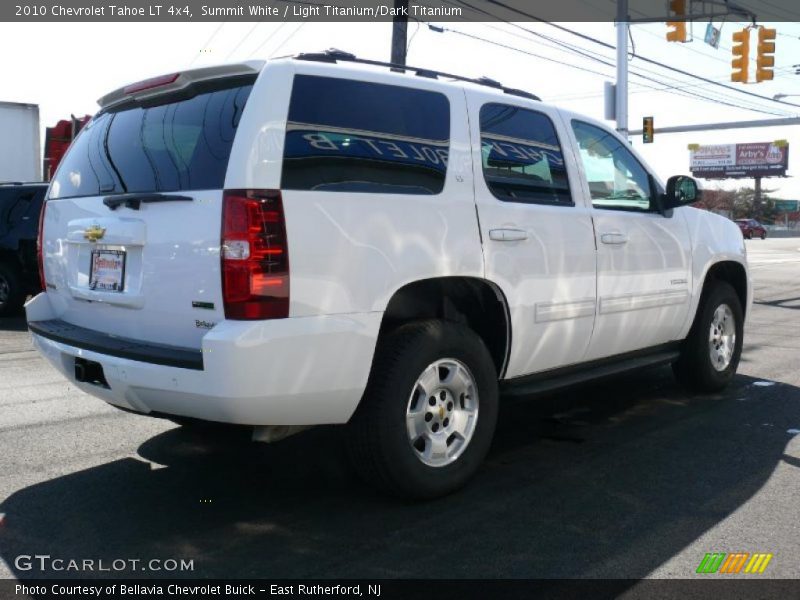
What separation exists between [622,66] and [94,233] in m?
18.3

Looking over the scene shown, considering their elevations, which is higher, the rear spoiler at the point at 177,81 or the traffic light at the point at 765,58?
the traffic light at the point at 765,58

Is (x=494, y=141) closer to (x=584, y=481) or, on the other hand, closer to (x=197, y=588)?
(x=584, y=481)

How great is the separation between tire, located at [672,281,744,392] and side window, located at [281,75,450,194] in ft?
9.49

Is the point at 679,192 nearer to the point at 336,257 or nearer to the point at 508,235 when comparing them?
the point at 508,235

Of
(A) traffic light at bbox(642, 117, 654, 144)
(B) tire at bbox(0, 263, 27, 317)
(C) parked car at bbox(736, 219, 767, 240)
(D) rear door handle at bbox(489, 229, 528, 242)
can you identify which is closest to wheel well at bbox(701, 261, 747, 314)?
(D) rear door handle at bbox(489, 229, 528, 242)

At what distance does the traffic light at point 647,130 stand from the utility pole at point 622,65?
494 centimetres

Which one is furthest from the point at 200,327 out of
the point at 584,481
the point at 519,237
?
the point at 584,481

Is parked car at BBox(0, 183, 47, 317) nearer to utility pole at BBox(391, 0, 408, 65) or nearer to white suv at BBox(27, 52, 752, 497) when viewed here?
white suv at BBox(27, 52, 752, 497)

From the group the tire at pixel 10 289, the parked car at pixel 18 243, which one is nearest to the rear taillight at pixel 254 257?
the parked car at pixel 18 243

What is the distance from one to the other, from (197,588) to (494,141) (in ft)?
8.52

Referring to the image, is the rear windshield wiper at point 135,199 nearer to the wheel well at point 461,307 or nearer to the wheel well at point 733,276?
the wheel well at point 461,307

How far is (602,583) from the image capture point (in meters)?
3.09

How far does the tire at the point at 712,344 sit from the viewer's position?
5.97 meters

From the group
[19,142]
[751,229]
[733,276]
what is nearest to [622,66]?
[19,142]
